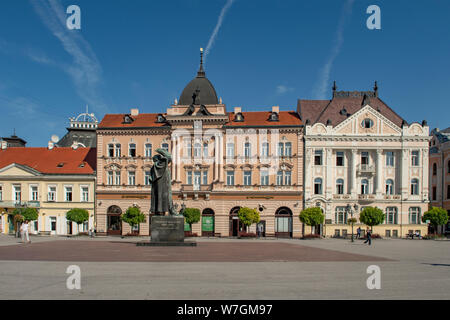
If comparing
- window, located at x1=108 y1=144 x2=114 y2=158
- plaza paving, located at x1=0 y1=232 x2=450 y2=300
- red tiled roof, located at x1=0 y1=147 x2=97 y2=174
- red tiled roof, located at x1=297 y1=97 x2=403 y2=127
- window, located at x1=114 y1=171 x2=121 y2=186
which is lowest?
plaza paving, located at x1=0 y1=232 x2=450 y2=300

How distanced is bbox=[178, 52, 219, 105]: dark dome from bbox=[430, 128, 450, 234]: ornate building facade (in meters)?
35.0

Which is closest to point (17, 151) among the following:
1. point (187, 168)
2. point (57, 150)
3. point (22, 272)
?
point (57, 150)

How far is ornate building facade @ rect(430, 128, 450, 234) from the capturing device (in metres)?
60.6

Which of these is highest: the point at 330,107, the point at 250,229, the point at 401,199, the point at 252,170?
the point at 330,107

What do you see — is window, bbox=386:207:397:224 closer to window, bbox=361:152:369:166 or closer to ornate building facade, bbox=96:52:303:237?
window, bbox=361:152:369:166

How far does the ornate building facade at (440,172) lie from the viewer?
60.6 m

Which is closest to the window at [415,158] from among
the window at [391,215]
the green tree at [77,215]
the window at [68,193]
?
the window at [391,215]

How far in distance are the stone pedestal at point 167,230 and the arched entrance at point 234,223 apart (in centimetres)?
2533

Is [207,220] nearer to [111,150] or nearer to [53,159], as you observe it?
[111,150]

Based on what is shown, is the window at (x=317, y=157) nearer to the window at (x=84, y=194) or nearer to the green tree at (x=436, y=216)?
the green tree at (x=436, y=216)

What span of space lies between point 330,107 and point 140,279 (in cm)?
4955

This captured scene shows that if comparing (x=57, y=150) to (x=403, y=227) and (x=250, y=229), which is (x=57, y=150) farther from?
(x=403, y=227)

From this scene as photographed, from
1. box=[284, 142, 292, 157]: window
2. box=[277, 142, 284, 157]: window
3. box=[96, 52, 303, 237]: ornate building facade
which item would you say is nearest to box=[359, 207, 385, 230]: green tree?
box=[96, 52, 303, 237]: ornate building facade

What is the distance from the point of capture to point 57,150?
201 ft
